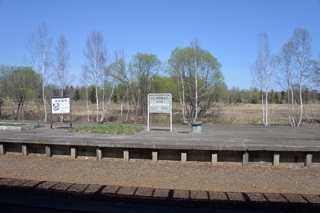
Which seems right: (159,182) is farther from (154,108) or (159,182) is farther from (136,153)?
(154,108)

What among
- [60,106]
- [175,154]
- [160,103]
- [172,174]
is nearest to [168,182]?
[172,174]

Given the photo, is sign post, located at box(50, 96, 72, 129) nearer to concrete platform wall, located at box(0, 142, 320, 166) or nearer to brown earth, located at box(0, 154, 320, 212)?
concrete platform wall, located at box(0, 142, 320, 166)

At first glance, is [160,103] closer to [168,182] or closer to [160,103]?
[160,103]

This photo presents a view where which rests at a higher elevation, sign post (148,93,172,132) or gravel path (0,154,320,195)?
sign post (148,93,172,132)

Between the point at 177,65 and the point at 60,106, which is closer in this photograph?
the point at 60,106

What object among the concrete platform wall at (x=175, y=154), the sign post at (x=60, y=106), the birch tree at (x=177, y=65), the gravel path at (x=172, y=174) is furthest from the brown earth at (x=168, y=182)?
the birch tree at (x=177, y=65)

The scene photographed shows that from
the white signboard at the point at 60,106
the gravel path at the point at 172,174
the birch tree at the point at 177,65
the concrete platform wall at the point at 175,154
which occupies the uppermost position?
the birch tree at the point at 177,65

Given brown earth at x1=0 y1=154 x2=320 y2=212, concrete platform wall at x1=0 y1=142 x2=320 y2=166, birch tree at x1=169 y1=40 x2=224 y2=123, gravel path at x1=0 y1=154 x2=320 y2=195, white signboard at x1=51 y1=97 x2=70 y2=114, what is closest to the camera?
brown earth at x1=0 y1=154 x2=320 y2=212

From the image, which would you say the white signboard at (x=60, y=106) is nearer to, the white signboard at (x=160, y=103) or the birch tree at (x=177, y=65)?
the white signboard at (x=160, y=103)

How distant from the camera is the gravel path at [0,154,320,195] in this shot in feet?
25.2

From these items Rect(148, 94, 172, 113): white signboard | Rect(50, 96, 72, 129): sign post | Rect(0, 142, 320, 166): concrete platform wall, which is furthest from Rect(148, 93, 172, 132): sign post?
Rect(50, 96, 72, 129): sign post

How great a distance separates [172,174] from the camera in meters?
8.85

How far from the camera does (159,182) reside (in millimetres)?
8102

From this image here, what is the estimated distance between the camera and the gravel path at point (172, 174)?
7.67m
